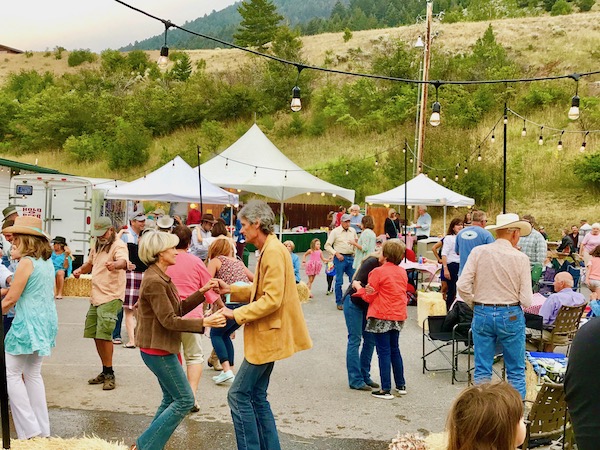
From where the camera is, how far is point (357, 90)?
50.4 meters

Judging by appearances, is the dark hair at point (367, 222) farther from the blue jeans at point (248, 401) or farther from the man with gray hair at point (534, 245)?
the blue jeans at point (248, 401)

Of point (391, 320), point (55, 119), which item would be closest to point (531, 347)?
point (391, 320)

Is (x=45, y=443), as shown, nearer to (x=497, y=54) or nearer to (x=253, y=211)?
(x=253, y=211)

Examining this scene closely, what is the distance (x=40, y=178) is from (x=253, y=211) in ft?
47.9

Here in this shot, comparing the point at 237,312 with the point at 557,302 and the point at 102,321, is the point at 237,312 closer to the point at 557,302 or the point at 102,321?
the point at 102,321

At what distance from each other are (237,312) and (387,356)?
2.88 metres

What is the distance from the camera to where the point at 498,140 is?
39.0 metres

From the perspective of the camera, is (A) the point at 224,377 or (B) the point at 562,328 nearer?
(A) the point at 224,377

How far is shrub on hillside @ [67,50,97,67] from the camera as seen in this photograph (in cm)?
8538

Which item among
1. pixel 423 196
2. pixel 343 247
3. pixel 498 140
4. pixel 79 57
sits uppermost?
pixel 79 57

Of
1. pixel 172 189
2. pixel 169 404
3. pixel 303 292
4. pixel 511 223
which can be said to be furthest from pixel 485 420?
pixel 172 189

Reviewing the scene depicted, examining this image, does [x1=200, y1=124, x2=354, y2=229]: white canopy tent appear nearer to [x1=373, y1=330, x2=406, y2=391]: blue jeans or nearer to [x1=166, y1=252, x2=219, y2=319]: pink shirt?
[x1=373, y1=330, x2=406, y2=391]: blue jeans

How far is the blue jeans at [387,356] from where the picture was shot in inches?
274

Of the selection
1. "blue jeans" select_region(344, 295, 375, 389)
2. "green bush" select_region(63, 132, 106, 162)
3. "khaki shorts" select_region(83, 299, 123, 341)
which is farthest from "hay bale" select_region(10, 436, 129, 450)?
"green bush" select_region(63, 132, 106, 162)
